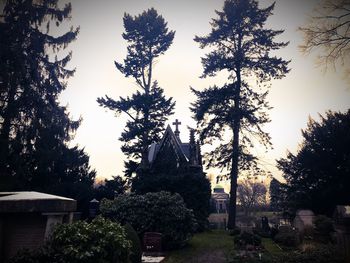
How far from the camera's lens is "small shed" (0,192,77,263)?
764 centimetres

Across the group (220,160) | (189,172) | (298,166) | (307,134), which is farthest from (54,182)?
(307,134)

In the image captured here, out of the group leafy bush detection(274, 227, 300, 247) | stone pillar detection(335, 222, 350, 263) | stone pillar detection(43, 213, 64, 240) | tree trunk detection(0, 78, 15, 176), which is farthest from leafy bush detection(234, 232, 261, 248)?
tree trunk detection(0, 78, 15, 176)

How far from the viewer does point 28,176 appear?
23766mm

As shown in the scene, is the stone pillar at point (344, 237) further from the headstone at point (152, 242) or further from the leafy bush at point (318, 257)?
the headstone at point (152, 242)

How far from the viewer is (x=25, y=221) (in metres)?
7.92

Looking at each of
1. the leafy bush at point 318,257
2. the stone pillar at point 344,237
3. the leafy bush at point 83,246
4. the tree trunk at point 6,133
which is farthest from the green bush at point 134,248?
the tree trunk at point 6,133

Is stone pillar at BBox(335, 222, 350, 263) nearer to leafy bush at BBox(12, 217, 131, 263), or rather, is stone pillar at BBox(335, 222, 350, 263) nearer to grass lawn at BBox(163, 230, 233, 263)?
grass lawn at BBox(163, 230, 233, 263)

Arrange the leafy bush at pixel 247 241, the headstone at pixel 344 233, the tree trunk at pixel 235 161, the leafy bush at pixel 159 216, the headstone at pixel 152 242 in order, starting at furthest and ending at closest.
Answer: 1. the tree trunk at pixel 235 161
2. the leafy bush at pixel 159 216
3. the leafy bush at pixel 247 241
4. the headstone at pixel 152 242
5. the headstone at pixel 344 233

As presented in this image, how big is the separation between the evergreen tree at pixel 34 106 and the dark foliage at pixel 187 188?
7.06m

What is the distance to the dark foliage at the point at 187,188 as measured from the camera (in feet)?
78.0

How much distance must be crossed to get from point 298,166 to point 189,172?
12.2 metres

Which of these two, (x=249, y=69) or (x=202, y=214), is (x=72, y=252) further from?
(x=249, y=69)

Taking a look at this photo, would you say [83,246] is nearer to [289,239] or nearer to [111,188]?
[289,239]

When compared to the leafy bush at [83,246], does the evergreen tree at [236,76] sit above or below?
above
